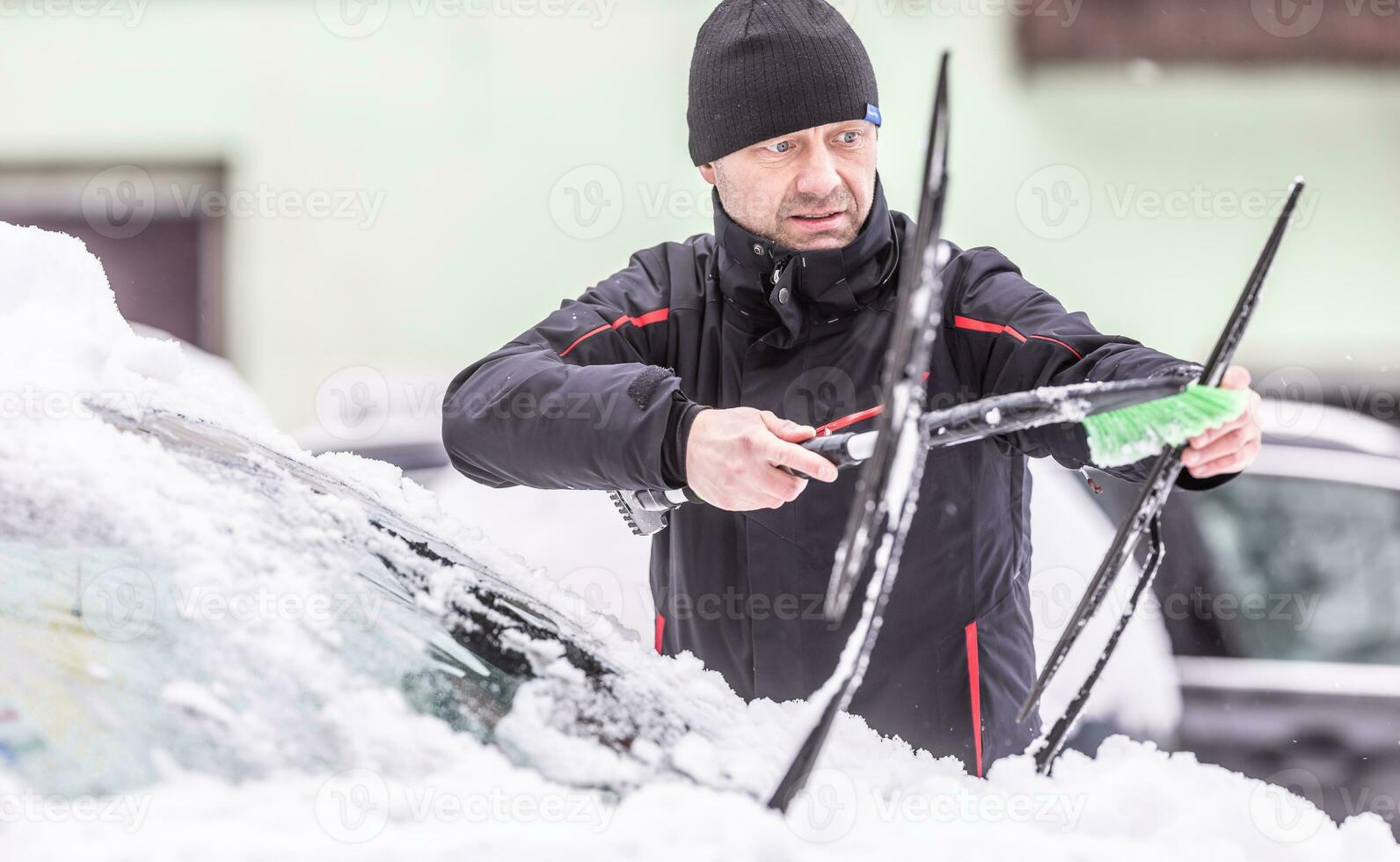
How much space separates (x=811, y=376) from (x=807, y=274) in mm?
146

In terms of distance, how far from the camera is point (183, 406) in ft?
4.38

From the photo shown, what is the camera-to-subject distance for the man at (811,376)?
1.65 meters

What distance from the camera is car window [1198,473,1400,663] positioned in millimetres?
3799

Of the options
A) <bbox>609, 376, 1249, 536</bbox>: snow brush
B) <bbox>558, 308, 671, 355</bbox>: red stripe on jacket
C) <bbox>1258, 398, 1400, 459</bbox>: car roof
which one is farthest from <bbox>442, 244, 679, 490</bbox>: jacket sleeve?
<bbox>1258, 398, 1400, 459</bbox>: car roof

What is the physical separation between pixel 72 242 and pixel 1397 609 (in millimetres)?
3900

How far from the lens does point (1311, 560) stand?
12.7 feet

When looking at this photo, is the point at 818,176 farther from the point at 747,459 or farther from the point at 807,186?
the point at 747,459

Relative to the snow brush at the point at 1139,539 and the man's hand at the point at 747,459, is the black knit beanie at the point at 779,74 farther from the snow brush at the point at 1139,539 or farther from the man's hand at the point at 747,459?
the snow brush at the point at 1139,539

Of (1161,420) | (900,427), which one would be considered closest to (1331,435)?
(1161,420)

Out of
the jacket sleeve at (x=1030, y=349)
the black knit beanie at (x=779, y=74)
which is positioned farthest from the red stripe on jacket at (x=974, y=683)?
the black knit beanie at (x=779, y=74)

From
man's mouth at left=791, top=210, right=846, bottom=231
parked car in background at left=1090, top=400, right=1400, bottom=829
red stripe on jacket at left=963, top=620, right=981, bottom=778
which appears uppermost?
man's mouth at left=791, top=210, right=846, bottom=231

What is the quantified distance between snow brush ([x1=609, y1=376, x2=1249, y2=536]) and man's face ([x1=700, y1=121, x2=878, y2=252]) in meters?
0.63

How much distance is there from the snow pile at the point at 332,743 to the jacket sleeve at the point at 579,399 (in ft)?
0.83

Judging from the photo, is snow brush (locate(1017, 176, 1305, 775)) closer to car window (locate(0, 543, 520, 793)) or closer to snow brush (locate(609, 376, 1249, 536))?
snow brush (locate(609, 376, 1249, 536))
